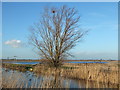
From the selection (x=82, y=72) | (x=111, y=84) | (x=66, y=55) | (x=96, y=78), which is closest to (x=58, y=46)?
(x=66, y=55)

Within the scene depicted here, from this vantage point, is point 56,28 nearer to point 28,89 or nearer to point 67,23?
point 67,23

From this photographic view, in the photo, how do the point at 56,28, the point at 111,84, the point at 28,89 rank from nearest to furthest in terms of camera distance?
the point at 28,89
the point at 111,84
the point at 56,28

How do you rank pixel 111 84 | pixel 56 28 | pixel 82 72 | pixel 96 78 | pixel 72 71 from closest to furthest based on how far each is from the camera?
pixel 111 84 < pixel 96 78 < pixel 82 72 < pixel 72 71 < pixel 56 28

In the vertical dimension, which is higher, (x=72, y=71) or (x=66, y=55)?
(x=66, y=55)

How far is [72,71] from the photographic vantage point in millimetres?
12883

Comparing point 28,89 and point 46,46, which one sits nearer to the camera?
point 28,89

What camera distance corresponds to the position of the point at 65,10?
16219 mm

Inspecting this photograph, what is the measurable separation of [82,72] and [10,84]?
597 centimetres

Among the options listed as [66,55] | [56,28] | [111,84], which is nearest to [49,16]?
[56,28]

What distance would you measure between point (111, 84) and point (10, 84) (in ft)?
18.2

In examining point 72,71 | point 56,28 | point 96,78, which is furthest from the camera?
point 56,28

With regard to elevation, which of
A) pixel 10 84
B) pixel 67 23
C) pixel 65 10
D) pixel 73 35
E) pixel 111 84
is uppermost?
pixel 65 10

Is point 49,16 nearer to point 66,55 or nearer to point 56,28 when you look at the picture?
point 56,28

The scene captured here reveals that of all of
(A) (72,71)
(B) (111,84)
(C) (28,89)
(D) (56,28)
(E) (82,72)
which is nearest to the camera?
(C) (28,89)
